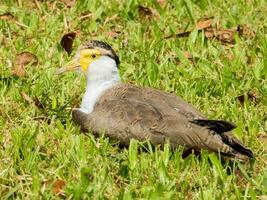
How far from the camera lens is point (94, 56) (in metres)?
7.03

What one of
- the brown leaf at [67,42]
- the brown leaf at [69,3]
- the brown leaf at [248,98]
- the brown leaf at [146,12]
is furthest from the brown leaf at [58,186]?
the brown leaf at [69,3]

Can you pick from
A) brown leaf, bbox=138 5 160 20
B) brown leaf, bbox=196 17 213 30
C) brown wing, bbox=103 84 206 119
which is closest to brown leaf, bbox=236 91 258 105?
brown wing, bbox=103 84 206 119

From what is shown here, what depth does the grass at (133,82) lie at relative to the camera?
18.4 feet

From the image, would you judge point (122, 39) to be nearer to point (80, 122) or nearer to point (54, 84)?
point (54, 84)

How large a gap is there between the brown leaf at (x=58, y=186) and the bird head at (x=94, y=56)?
1.68m

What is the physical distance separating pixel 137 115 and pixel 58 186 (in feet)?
3.46

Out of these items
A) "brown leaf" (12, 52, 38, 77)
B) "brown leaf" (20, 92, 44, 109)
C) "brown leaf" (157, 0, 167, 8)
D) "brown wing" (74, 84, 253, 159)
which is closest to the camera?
"brown wing" (74, 84, 253, 159)

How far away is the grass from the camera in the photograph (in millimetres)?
5605

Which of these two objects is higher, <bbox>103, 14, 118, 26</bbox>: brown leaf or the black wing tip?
<bbox>103, 14, 118, 26</bbox>: brown leaf

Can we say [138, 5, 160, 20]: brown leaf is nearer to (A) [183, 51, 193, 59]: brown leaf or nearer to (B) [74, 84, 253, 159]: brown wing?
(A) [183, 51, 193, 59]: brown leaf

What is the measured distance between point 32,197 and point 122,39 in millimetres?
3488

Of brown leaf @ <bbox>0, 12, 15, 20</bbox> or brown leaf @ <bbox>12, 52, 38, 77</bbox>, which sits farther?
brown leaf @ <bbox>0, 12, 15, 20</bbox>

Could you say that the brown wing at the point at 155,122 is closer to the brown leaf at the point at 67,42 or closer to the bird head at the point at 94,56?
the bird head at the point at 94,56

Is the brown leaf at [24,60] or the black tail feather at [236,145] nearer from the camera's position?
the black tail feather at [236,145]
